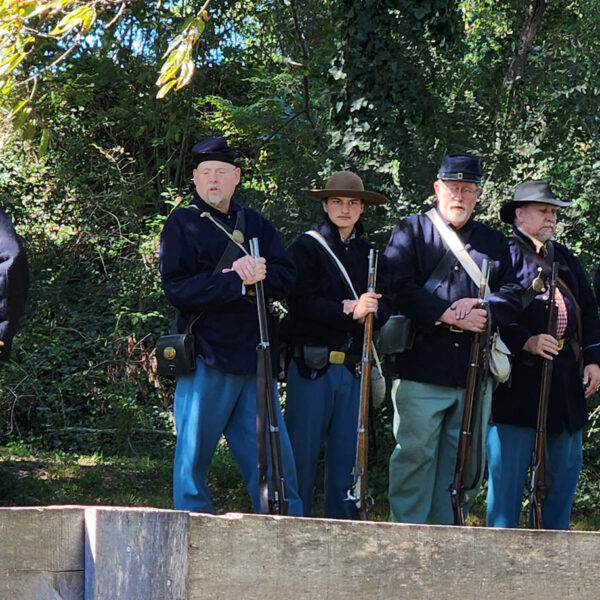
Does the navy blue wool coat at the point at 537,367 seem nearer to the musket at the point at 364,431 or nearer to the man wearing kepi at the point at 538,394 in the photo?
the man wearing kepi at the point at 538,394

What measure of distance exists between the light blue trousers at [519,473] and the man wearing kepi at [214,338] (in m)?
1.34

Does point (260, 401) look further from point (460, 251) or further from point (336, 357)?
point (460, 251)

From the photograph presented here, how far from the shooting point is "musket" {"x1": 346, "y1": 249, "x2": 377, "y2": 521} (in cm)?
623

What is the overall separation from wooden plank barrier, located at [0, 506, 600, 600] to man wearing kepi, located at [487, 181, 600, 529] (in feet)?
8.45

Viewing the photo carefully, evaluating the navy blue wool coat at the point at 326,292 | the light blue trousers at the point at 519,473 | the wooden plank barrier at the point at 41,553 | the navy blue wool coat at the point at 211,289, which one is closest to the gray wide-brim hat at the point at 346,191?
the navy blue wool coat at the point at 326,292

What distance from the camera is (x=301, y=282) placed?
6801 millimetres

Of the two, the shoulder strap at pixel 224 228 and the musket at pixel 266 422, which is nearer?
the musket at pixel 266 422

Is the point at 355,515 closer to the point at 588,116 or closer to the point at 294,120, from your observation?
the point at 588,116

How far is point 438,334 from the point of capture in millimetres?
6543

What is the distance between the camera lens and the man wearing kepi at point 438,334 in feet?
21.2

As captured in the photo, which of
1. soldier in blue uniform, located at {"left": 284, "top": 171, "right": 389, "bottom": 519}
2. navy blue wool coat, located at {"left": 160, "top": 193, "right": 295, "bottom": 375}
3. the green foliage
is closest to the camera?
navy blue wool coat, located at {"left": 160, "top": 193, "right": 295, "bottom": 375}

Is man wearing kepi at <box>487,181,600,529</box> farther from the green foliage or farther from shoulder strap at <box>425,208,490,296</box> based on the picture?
the green foliage

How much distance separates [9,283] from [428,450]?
2.38 meters

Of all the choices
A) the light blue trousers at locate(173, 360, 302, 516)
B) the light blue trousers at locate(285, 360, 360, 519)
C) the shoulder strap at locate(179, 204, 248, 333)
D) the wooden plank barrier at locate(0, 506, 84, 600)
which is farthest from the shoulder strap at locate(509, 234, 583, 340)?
the wooden plank barrier at locate(0, 506, 84, 600)
